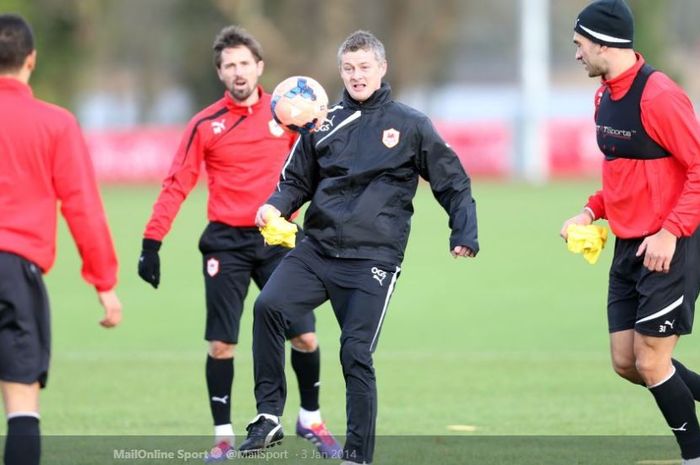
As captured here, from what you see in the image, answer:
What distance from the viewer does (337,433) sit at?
8.85m

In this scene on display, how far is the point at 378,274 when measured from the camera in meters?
7.30

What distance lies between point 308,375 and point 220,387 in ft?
1.86

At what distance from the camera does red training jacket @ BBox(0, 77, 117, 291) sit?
6.06 meters

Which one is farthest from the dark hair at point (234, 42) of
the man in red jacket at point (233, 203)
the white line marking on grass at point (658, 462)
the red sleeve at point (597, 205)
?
the white line marking on grass at point (658, 462)

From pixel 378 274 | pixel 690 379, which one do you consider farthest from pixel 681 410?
pixel 378 274

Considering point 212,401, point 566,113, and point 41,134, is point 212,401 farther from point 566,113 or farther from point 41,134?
point 566,113

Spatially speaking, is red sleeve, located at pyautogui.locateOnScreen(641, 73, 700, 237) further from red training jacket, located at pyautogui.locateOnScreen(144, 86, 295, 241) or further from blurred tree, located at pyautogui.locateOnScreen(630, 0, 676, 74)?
blurred tree, located at pyautogui.locateOnScreen(630, 0, 676, 74)

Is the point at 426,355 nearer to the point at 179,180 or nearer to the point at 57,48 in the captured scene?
the point at 179,180

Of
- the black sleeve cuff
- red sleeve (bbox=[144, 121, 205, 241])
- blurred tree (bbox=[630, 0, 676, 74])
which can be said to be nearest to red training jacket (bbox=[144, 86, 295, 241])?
red sleeve (bbox=[144, 121, 205, 241])

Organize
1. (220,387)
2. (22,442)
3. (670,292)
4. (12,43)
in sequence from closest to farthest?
(22,442) → (12,43) → (670,292) → (220,387)

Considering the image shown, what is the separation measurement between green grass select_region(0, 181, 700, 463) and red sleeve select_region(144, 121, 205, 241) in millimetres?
1420

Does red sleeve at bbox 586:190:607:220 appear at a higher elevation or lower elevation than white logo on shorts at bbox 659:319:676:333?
higher

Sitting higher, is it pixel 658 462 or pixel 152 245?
pixel 152 245

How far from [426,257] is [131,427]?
12.3 metres
